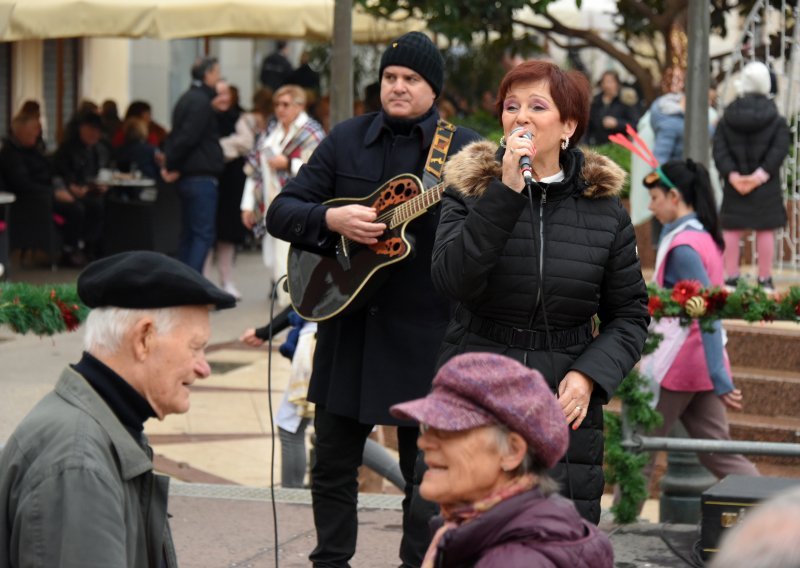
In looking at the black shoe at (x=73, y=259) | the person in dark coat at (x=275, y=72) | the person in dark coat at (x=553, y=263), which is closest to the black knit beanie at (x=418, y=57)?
the person in dark coat at (x=553, y=263)

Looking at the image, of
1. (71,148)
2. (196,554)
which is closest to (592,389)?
(196,554)

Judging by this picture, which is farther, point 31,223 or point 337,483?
point 31,223

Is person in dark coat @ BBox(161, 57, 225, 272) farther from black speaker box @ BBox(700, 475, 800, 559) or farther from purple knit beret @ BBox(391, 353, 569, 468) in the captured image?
purple knit beret @ BBox(391, 353, 569, 468)

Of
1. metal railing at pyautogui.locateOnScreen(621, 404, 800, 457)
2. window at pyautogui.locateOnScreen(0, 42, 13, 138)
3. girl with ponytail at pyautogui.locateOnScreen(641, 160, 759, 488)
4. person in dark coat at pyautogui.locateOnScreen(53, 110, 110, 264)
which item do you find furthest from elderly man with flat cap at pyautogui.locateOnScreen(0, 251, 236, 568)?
window at pyautogui.locateOnScreen(0, 42, 13, 138)

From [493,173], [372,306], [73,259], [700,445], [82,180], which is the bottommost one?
[73,259]

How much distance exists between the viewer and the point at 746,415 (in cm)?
960

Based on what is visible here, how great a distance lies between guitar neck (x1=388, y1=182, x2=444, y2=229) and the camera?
494 centimetres

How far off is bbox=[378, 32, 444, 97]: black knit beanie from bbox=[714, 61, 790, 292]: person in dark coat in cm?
664

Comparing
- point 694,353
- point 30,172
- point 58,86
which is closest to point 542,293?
point 694,353

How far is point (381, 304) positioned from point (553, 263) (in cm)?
108

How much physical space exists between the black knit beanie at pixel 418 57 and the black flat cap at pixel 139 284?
7.05 ft

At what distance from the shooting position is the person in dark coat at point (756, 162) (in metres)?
11.5

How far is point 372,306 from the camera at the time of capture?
521 cm

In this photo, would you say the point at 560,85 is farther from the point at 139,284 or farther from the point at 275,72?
the point at 275,72
